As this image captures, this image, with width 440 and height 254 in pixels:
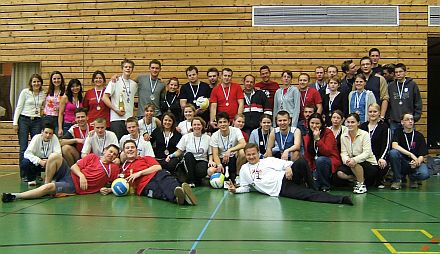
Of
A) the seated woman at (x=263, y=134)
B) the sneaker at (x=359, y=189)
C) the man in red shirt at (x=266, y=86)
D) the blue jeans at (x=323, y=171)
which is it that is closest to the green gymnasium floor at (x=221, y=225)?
the sneaker at (x=359, y=189)

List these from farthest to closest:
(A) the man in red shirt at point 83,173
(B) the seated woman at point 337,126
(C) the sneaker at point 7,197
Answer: (B) the seated woman at point 337,126 → (A) the man in red shirt at point 83,173 → (C) the sneaker at point 7,197

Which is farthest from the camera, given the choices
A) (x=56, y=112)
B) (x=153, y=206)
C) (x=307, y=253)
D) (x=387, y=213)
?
(x=56, y=112)

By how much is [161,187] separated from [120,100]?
2815mm

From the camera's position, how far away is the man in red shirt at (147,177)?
5.85 m

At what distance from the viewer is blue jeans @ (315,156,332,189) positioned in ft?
22.1

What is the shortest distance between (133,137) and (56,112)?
6.96 ft

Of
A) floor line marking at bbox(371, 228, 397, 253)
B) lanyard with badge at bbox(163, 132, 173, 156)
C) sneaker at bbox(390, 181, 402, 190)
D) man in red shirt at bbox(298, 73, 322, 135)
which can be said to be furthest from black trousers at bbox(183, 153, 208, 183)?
floor line marking at bbox(371, 228, 397, 253)

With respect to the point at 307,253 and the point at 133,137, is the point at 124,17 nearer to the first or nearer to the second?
the point at 133,137

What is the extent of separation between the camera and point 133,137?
7348mm

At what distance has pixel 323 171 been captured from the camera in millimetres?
6742

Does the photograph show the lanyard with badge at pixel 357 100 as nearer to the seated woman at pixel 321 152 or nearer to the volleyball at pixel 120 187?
the seated woman at pixel 321 152

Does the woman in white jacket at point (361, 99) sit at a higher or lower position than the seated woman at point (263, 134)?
higher

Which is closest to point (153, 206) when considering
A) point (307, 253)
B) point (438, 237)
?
point (307, 253)

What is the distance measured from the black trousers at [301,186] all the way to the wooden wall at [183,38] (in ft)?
15.7
